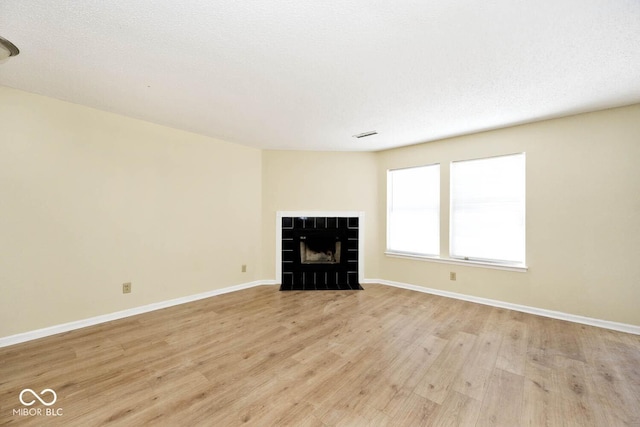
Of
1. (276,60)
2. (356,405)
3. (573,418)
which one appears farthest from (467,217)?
(276,60)

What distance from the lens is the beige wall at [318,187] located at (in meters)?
4.22

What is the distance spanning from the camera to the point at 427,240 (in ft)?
12.7

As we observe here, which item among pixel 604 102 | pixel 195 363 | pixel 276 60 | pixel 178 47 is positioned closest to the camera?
pixel 178 47

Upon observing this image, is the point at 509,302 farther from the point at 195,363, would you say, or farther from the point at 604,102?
the point at 195,363

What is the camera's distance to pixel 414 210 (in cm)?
400

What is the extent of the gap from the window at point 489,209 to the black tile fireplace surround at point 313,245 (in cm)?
162

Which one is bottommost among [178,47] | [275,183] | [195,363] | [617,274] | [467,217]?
[195,363]

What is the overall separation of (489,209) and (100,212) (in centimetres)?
487

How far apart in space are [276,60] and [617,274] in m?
4.02

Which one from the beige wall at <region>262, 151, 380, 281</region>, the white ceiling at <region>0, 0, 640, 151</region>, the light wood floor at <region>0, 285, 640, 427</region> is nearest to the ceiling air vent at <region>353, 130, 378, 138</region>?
the white ceiling at <region>0, 0, 640, 151</region>

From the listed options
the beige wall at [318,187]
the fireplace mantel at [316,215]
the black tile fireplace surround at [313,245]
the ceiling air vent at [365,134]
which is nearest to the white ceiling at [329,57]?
the ceiling air vent at [365,134]

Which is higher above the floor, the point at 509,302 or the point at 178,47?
the point at 178,47

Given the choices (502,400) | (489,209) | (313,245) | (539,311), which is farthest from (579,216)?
(313,245)

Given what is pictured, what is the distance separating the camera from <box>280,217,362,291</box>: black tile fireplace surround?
4203 millimetres
